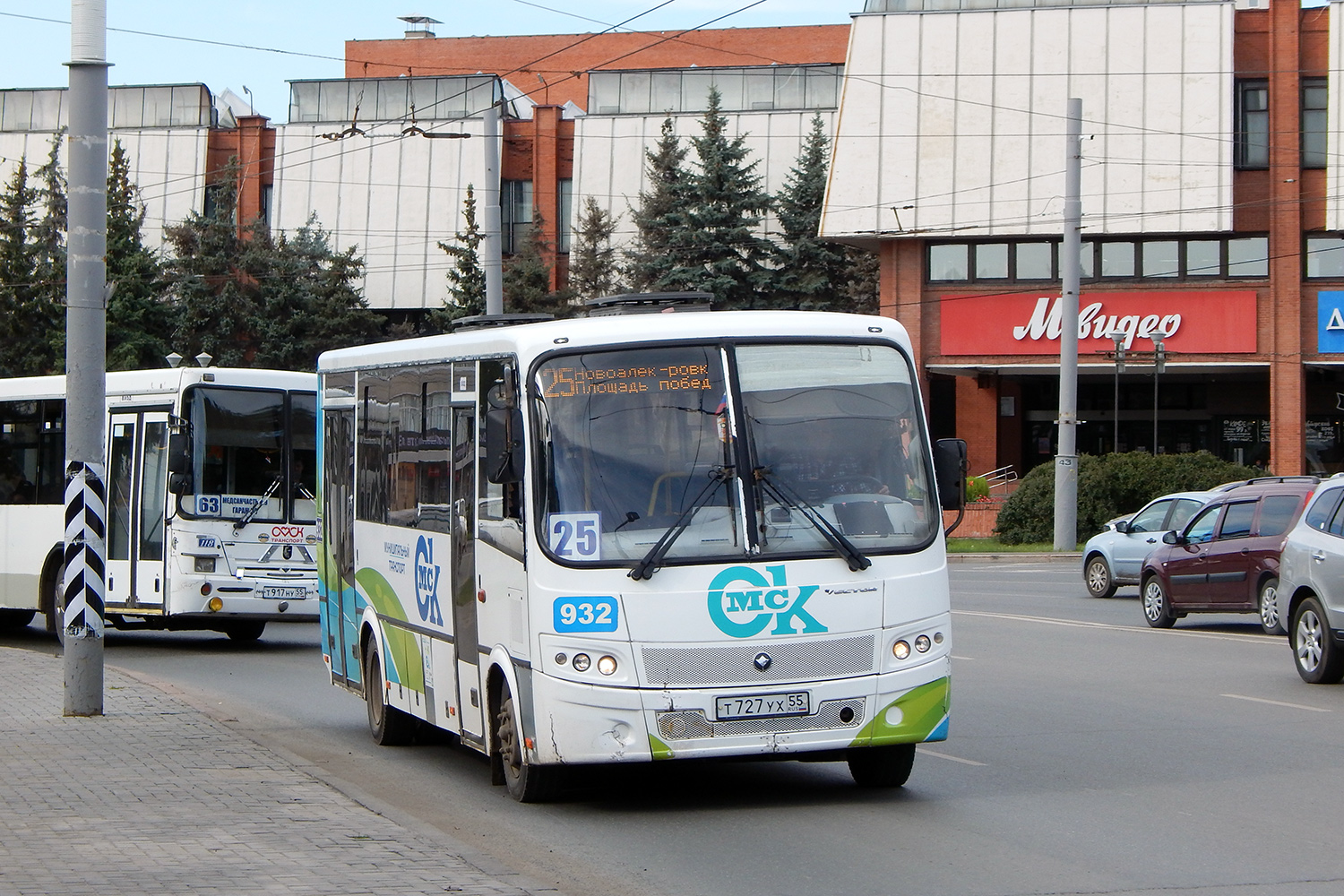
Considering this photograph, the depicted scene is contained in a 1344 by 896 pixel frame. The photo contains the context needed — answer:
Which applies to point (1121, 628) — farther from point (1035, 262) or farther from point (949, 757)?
point (1035, 262)

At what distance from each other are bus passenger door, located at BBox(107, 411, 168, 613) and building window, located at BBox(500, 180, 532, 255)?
1733 inches

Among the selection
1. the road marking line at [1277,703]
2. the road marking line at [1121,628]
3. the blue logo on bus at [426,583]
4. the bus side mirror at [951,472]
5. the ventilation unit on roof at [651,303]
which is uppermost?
the ventilation unit on roof at [651,303]

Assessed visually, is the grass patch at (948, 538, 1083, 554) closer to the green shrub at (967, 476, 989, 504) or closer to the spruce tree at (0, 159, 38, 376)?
the green shrub at (967, 476, 989, 504)

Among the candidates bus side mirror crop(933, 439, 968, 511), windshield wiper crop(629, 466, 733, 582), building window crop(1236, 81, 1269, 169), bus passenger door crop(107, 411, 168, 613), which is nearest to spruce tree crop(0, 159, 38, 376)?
building window crop(1236, 81, 1269, 169)

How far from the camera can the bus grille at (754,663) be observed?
8438 millimetres

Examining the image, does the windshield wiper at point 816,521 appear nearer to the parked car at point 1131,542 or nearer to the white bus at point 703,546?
the white bus at point 703,546

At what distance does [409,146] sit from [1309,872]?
5492cm

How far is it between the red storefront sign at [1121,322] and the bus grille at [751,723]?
4025 centimetres

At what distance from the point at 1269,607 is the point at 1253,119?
32.3 meters

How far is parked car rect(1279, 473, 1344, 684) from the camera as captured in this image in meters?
13.7

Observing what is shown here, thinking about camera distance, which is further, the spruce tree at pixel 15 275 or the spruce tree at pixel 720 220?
the spruce tree at pixel 15 275

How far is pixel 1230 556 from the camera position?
19.2 metres

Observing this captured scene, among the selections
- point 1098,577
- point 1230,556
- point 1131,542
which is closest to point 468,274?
point 1098,577

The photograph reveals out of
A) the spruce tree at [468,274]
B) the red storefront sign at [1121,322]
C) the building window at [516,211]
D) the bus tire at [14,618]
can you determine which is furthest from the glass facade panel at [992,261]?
the bus tire at [14,618]
